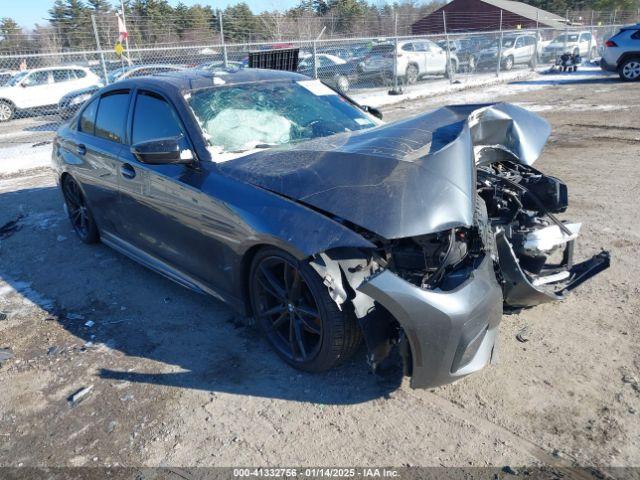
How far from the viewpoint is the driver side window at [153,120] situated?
3.80m

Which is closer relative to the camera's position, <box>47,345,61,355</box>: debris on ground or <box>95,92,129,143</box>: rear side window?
<box>47,345,61,355</box>: debris on ground

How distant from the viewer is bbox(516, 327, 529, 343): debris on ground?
3.34 m

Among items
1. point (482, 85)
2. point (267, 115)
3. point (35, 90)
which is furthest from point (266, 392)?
point (482, 85)

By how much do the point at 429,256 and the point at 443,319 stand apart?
1.47ft

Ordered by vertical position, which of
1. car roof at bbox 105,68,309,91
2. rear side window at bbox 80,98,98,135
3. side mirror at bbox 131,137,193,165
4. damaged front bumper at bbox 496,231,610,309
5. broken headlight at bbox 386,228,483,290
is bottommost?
damaged front bumper at bbox 496,231,610,309

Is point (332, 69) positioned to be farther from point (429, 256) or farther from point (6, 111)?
point (429, 256)

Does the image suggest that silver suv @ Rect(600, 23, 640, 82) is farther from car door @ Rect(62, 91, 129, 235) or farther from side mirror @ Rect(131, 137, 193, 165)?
side mirror @ Rect(131, 137, 193, 165)

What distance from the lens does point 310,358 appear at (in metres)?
3.07

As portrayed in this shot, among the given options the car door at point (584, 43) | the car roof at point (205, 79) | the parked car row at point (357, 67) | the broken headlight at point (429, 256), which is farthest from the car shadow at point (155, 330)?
the car door at point (584, 43)

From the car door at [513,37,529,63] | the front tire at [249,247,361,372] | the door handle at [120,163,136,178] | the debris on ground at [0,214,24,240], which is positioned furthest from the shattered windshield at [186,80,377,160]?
the car door at [513,37,529,63]

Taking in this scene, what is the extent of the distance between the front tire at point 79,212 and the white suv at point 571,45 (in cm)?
2408

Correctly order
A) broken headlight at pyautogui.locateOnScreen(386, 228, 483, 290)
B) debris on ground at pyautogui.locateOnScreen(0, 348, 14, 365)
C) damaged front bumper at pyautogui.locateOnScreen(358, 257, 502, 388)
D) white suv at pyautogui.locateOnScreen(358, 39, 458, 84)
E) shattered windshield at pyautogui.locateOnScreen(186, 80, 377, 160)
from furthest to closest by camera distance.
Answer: white suv at pyautogui.locateOnScreen(358, 39, 458, 84)
shattered windshield at pyautogui.locateOnScreen(186, 80, 377, 160)
debris on ground at pyautogui.locateOnScreen(0, 348, 14, 365)
broken headlight at pyautogui.locateOnScreen(386, 228, 483, 290)
damaged front bumper at pyautogui.locateOnScreen(358, 257, 502, 388)

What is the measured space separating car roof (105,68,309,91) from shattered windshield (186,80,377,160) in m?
0.07

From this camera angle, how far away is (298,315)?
10.2 feet
